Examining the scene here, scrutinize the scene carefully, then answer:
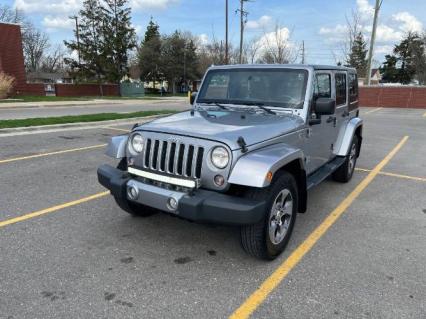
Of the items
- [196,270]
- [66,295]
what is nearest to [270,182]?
[196,270]

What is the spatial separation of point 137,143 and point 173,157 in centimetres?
52

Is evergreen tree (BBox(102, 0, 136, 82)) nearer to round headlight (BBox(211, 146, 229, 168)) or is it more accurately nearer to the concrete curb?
the concrete curb

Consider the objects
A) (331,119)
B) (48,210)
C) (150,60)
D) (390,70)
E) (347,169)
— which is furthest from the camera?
(390,70)

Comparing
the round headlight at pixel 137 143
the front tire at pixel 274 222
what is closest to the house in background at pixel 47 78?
the round headlight at pixel 137 143

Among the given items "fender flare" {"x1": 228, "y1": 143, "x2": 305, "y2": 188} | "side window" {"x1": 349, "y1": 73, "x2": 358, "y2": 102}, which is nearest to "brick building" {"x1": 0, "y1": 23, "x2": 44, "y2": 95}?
"side window" {"x1": 349, "y1": 73, "x2": 358, "y2": 102}

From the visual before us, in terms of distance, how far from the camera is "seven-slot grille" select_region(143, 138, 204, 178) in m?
3.23

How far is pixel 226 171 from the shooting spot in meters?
3.12

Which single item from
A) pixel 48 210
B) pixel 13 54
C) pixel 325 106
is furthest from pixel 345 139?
pixel 13 54

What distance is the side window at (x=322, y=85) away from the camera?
4.59 m

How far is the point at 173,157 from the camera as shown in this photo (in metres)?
3.36

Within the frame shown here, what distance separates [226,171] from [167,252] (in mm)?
1115

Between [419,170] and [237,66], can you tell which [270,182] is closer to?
[237,66]

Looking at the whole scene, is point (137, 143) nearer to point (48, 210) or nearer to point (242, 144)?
point (242, 144)

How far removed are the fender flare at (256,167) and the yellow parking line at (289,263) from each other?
868mm
